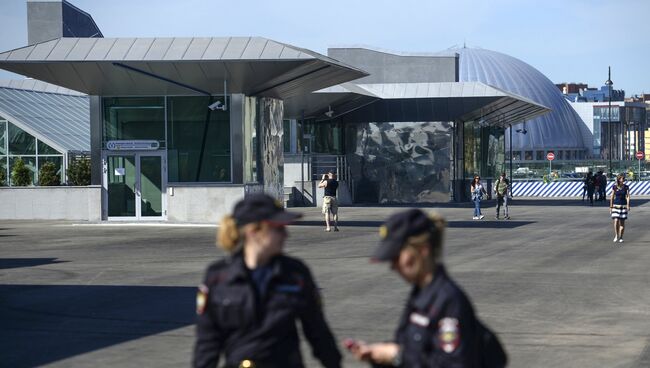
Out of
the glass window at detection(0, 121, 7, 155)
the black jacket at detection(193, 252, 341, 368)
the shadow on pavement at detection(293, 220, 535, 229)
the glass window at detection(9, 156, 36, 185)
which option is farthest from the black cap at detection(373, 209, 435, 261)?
the glass window at detection(0, 121, 7, 155)

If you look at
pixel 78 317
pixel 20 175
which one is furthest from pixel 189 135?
pixel 78 317

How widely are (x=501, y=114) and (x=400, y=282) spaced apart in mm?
50552

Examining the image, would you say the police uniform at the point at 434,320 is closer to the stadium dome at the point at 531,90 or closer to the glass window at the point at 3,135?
the glass window at the point at 3,135

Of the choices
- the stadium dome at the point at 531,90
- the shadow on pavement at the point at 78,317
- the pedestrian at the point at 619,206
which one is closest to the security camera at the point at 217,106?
the pedestrian at the point at 619,206

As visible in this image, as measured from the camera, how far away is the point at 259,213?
4.95 metres

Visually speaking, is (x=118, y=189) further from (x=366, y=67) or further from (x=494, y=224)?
(x=366, y=67)

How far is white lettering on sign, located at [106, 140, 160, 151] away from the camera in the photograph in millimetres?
36438

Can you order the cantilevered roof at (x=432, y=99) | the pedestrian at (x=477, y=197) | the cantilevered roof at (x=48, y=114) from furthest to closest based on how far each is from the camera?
the cantilevered roof at (x=432, y=99), the cantilevered roof at (x=48, y=114), the pedestrian at (x=477, y=197)

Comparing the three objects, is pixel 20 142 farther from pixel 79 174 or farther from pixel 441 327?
pixel 441 327

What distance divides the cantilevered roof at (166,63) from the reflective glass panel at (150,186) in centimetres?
225

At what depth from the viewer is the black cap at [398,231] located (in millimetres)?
4336

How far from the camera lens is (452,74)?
6700 cm

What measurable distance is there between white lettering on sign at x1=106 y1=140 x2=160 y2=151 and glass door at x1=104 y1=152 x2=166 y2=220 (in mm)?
198

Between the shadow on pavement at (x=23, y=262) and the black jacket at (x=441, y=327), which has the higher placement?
the black jacket at (x=441, y=327)
